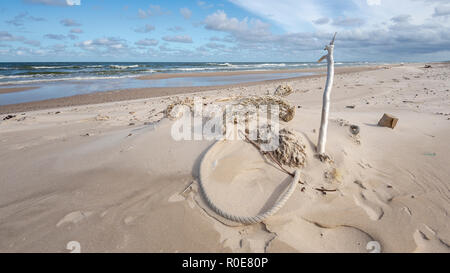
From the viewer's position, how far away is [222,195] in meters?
2.32

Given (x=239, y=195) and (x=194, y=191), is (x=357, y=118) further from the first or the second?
(x=194, y=191)

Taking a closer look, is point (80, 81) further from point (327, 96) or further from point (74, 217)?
point (327, 96)

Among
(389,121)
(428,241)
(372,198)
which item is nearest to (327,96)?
(372,198)

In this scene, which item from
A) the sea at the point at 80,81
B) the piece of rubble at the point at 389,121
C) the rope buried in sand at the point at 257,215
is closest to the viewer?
the rope buried in sand at the point at 257,215

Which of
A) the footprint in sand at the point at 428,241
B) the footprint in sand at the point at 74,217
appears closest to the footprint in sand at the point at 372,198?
the footprint in sand at the point at 428,241

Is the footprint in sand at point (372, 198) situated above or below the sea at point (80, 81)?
below

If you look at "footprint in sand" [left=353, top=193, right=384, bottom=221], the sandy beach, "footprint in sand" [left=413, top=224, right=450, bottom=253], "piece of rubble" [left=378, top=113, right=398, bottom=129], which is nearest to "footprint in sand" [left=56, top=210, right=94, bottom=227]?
the sandy beach

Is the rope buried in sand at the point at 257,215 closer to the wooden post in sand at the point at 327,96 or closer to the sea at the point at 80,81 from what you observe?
the wooden post in sand at the point at 327,96

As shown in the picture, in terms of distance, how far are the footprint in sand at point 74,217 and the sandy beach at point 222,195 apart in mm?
11

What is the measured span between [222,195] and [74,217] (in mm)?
1507

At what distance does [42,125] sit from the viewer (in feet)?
19.7

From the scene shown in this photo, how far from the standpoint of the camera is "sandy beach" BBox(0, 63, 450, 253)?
1961 mm

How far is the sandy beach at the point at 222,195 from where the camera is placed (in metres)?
1.96
